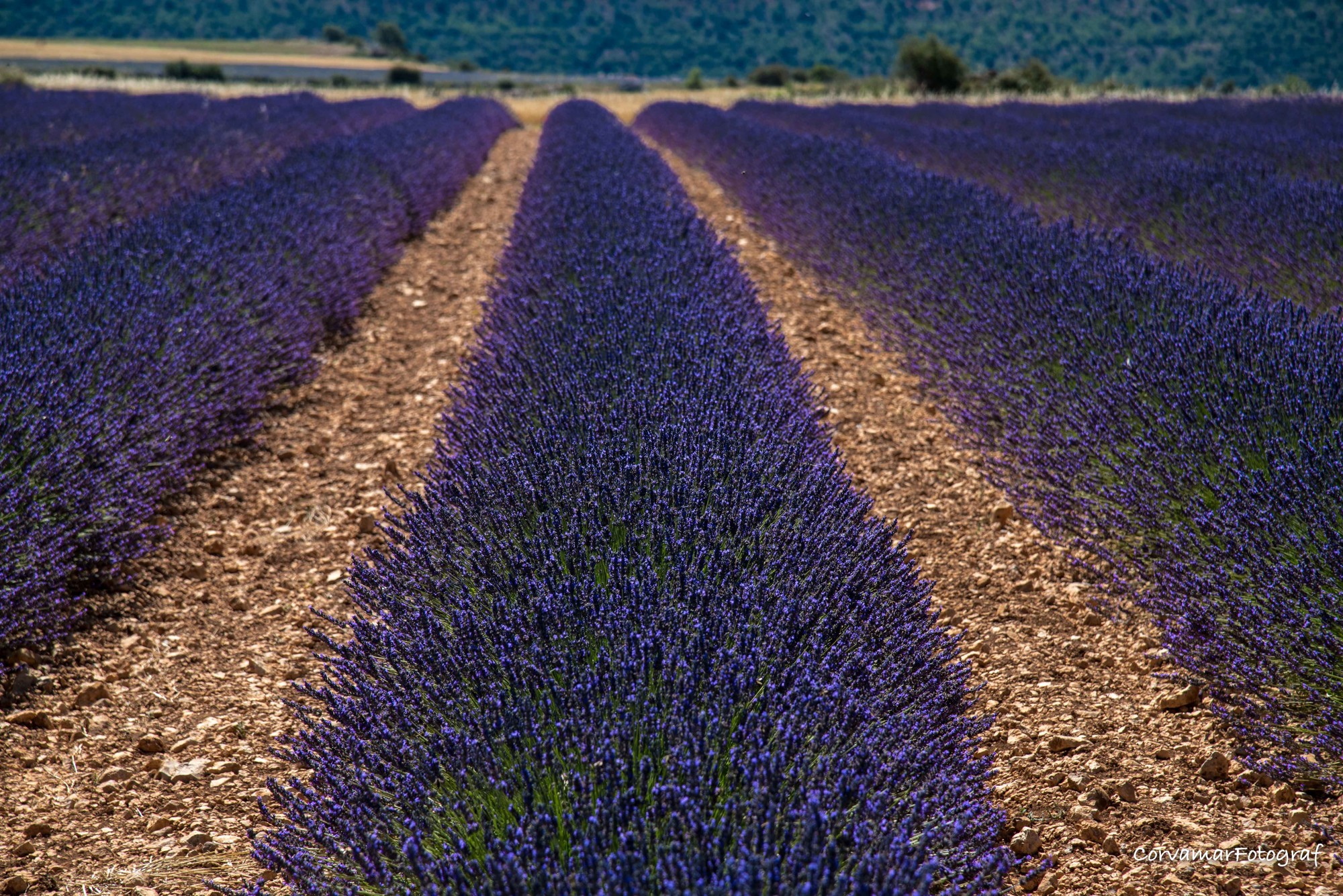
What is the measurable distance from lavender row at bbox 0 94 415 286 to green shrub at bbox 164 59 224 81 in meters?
20.5

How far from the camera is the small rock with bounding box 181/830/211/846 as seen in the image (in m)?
1.75

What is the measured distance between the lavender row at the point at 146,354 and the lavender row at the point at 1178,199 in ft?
14.5

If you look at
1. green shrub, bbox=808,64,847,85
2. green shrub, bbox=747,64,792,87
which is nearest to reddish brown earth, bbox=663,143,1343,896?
green shrub, bbox=808,64,847,85

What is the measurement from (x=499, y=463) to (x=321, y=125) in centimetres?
1085

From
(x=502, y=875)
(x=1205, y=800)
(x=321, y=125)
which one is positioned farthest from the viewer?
(x=321, y=125)

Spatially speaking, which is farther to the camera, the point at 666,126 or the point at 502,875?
the point at 666,126

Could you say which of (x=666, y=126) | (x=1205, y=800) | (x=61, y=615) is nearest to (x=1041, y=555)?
(x=1205, y=800)

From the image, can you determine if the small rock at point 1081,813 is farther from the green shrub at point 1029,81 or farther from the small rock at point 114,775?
the green shrub at point 1029,81

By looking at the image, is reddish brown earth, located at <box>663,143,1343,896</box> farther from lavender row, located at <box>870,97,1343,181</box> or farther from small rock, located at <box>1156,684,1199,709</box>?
lavender row, located at <box>870,97,1343,181</box>

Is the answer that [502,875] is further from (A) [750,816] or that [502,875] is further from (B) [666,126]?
(B) [666,126]

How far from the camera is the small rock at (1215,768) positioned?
1.80 metres

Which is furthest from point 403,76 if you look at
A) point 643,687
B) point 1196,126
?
point 643,687

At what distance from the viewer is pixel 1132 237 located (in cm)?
552

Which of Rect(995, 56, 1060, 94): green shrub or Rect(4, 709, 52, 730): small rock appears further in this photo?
Rect(995, 56, 1060, 94): green shrub
